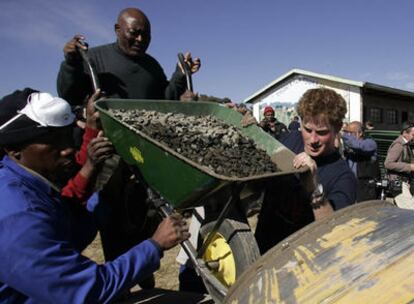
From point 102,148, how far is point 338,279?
1699 millimetres

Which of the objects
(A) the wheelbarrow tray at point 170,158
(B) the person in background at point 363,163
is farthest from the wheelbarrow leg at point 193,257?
(B) the person in background at point 363,163

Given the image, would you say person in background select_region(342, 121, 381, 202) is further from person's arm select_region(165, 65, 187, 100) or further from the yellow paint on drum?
the yellow paint on drum

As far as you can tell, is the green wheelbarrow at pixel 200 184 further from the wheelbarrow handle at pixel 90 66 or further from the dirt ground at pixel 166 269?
the dirt ground at pixel 166 269

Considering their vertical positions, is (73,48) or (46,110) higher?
(73,48)

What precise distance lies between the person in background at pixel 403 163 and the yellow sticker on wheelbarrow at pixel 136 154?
5.57 metres

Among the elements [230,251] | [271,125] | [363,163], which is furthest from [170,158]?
[271,125]

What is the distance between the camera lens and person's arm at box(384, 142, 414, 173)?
23.6ft

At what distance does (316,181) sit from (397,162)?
18.1 feet

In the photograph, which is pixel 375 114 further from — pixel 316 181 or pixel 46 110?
pixel 46 110

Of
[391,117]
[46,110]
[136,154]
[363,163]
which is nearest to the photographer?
[46,110]

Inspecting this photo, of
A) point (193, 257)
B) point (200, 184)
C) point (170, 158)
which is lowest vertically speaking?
point (193, 257)

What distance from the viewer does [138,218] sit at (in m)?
3.63

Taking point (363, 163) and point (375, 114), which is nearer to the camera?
point (363, 163)

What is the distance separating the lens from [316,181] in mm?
2523
